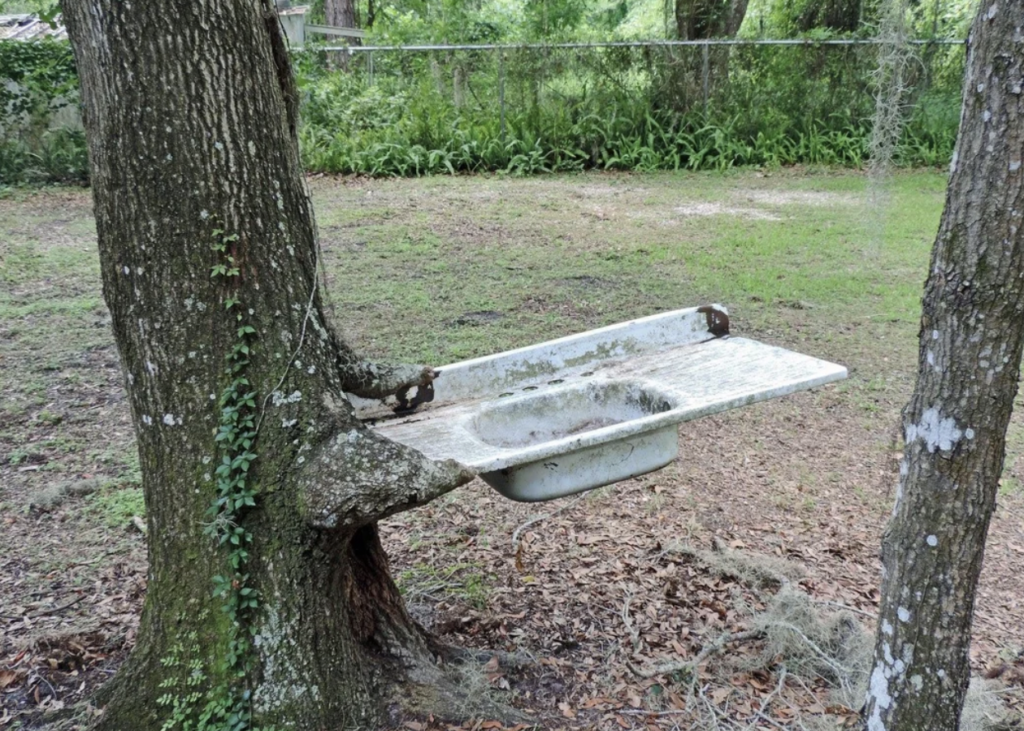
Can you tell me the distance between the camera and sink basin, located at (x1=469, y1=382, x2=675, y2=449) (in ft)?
10.9

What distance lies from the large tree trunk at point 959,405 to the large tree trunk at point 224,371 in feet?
3.72

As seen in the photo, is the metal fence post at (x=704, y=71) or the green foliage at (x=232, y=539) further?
the metal fence post at (x=704, y=71)

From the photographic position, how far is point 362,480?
2227 millimetres

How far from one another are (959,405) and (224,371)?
174 centimetres

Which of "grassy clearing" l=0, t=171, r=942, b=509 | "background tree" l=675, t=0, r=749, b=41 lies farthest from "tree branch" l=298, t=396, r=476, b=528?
"background tree" l=675, t=0, r=749, b=41

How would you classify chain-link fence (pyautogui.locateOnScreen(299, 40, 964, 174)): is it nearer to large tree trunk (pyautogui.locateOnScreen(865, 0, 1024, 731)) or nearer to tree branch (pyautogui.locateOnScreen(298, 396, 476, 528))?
tree branch (pyautogui.locateOnScreen(298, 396, 476, 528))

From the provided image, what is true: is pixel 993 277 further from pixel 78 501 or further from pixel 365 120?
pixel 365 120

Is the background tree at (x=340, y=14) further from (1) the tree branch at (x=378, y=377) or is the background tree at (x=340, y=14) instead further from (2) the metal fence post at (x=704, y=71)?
(1) the tree branch at (x=378, y=377)

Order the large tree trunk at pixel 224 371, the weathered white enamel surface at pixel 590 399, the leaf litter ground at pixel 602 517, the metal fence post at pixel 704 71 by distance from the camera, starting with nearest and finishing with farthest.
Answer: the large tree trunk at pixel 224 371 → the weathered white enamel surface at pixel 590 399 → the leaf litter ground at pixel 602 517 → the metal fence post at pixel 704 71

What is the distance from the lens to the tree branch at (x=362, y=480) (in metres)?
2.22

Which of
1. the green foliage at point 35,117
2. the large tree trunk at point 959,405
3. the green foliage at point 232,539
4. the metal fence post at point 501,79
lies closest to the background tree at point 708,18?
the metal fence post at point 501,79

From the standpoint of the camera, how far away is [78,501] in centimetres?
387

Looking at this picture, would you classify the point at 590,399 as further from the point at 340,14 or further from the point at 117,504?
the point at 340,14

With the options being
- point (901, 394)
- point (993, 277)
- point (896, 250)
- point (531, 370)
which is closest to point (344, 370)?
point (531, 370)
